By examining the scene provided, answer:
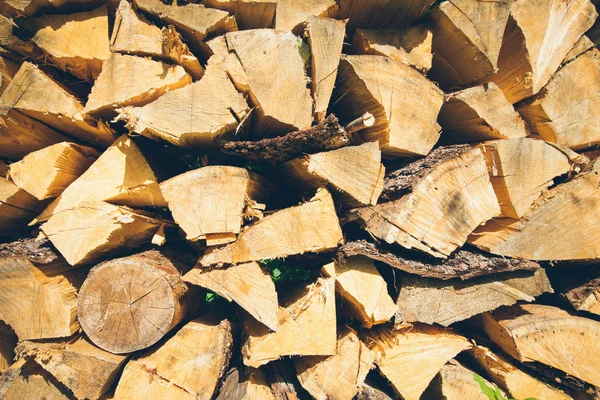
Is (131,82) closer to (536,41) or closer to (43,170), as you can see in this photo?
(43,170)

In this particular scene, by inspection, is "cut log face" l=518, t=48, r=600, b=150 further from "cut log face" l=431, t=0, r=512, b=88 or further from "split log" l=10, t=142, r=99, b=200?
"split log" l=10, t=142, r=99, b=200

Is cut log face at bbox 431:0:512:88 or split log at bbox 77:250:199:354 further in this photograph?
cut log face at bbox 431:0:512:88

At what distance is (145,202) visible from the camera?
83.7 inches

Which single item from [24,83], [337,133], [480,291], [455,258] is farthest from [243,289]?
[24,83]

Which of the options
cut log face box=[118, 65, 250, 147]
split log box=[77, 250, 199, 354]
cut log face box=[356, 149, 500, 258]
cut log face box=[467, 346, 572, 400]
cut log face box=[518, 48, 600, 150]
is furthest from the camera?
cut log face box=[518, 48, 600, 150]

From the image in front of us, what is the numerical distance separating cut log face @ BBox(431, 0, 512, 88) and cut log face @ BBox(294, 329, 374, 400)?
188 cm

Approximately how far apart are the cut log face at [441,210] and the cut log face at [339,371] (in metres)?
0.70

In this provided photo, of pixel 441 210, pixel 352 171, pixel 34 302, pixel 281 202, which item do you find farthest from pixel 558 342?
pixel 34 302

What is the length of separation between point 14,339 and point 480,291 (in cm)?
316

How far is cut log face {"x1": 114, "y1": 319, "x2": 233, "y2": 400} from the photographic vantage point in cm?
200

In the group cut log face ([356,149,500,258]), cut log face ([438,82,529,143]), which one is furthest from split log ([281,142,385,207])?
cut log face ([438,82,529,143])

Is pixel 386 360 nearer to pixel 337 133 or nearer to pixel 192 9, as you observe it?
pixel 337 133

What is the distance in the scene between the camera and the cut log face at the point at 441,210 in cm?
204

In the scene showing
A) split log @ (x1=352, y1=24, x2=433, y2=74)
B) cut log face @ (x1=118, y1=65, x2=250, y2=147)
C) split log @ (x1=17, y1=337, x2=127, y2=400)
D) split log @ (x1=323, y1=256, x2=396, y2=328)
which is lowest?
split log @ (x1=17, y1=337, x2=127, y2=400)
